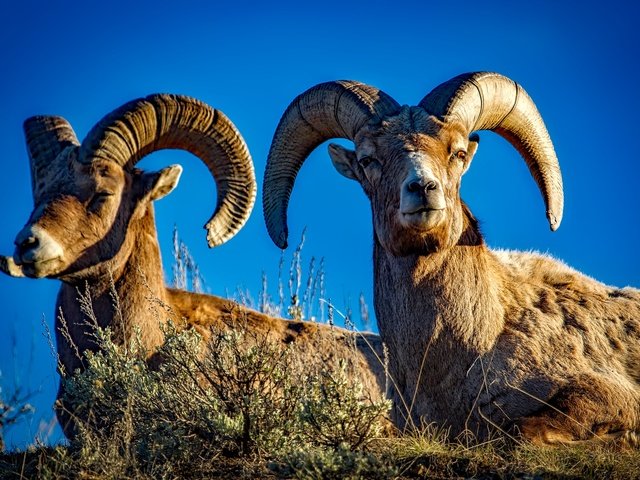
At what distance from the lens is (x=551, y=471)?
5.61 meters

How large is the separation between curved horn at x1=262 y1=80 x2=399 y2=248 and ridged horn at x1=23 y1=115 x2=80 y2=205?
2560mm

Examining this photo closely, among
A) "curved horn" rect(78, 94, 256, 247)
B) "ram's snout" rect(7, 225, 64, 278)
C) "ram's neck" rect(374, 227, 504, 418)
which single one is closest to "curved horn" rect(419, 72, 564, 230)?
"ram's neck" rect(374, 227, 504, 418)

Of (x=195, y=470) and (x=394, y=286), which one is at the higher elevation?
(x=394, y=286)

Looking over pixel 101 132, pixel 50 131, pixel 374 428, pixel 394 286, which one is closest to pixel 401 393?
pixel 394 286

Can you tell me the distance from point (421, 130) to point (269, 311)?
19.8ft

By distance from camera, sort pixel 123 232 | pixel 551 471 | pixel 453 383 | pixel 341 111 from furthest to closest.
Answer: pixel 123 232, pixel 341 111, pixel 453 383, pixel 551 471

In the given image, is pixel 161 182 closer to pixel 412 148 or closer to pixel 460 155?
pixel 412 148

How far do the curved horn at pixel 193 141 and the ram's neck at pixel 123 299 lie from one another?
2.50ft

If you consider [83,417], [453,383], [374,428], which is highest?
[453,383]

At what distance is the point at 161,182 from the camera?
32.6ft

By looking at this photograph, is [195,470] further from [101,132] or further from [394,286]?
[101,132]

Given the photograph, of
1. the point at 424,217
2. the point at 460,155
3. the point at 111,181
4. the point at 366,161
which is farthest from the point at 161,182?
the point at 424,217

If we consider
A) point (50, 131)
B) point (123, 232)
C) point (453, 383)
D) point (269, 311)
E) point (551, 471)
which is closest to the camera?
point (551, 471)

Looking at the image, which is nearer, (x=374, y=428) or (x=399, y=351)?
(x=374, y=428)
